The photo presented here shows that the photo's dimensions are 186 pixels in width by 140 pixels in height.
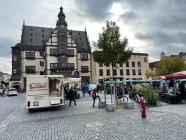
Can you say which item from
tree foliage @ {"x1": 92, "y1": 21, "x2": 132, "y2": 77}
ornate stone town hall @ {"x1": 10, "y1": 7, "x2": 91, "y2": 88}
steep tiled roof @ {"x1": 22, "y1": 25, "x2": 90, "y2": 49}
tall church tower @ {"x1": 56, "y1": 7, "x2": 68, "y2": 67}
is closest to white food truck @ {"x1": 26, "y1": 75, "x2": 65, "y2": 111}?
tree foliage @ {"x1": 92, "y1": 21, "x2": 132, "y2": 77}

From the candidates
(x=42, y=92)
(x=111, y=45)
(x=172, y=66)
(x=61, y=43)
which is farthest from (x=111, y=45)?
(x=172, y=66)

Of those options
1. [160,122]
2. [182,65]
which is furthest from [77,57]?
[160,122]

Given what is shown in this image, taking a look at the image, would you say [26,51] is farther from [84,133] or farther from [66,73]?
[84,133]

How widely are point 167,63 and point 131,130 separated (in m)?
54.8

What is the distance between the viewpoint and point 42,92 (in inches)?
655

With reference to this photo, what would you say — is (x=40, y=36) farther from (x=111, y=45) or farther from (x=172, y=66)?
(x=111, y=45)

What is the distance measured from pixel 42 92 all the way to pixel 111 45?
781 cm

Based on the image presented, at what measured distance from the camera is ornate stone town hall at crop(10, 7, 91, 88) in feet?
194

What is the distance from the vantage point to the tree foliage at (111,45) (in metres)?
19.5

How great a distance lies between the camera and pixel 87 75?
63.7 metres

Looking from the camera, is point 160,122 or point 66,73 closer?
point 160,122

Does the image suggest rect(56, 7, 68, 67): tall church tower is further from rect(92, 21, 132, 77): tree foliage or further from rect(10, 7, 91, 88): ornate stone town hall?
rect(92, 21, 132, 77): tree foliage

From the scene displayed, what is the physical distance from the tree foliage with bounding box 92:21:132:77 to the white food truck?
519cm

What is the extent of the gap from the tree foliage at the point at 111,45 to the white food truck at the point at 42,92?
519cm
